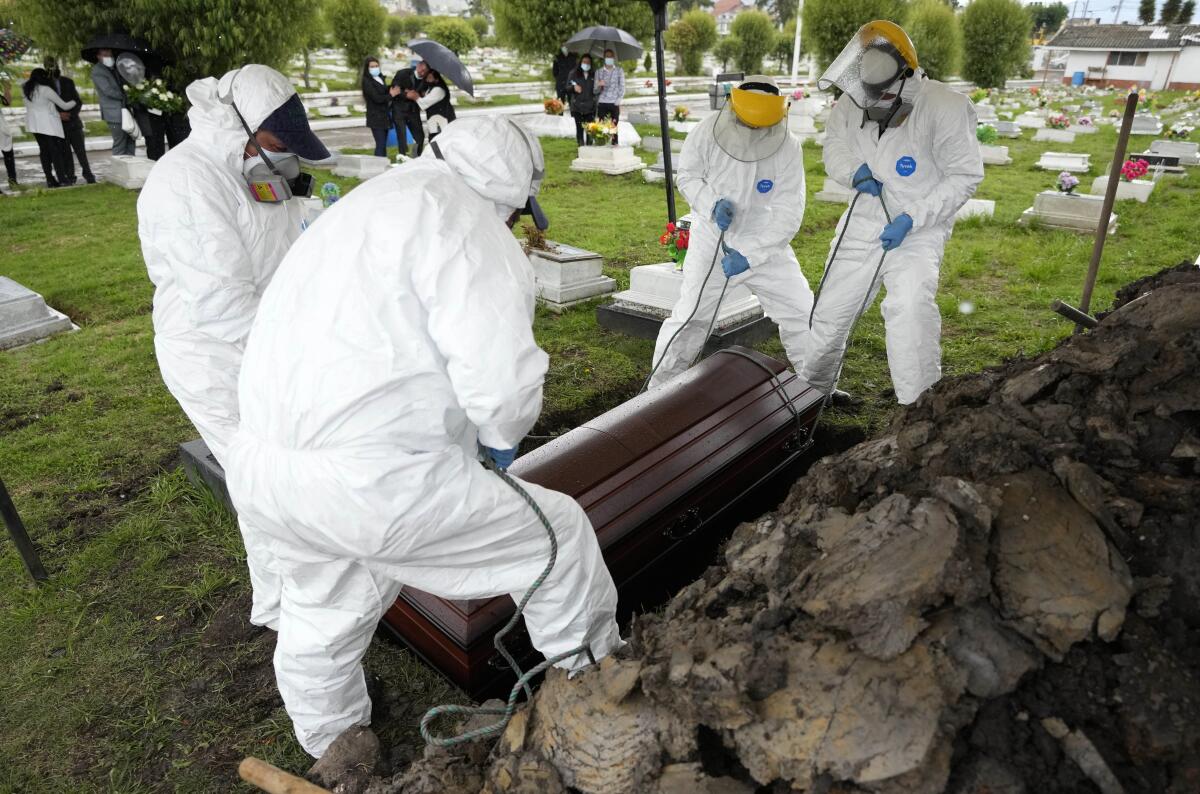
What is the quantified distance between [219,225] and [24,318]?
394 centimetres

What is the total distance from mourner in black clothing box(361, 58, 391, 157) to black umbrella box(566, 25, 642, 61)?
3359 millimetres

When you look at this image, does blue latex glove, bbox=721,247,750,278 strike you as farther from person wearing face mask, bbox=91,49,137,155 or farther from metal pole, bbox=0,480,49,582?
person wearing face mask, bbox=91,49,137,155

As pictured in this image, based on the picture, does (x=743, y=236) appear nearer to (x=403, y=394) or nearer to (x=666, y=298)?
(x=666, y=298)

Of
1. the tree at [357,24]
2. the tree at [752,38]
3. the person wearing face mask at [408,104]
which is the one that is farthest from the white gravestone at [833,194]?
the tree at [752,38]

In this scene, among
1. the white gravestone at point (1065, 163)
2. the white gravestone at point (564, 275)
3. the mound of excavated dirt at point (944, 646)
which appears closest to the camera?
the mound of excavated dirt at point (944, 646)

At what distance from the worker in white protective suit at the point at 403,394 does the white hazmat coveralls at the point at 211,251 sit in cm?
91

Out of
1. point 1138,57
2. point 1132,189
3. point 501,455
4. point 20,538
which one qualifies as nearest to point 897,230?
point 501,455

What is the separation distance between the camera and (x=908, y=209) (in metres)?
3.88

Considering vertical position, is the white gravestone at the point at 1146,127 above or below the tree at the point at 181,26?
below

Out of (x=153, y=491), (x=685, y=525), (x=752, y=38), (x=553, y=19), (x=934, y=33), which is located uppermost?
(x=752, y=38)

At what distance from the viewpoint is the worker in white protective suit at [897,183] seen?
12.1ft

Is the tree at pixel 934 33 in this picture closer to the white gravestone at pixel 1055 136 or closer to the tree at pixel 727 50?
the white gravestone at pixel 1055 136

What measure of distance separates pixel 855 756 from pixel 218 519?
308cm

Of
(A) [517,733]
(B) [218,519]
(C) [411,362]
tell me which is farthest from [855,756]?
(B) [218,519]
